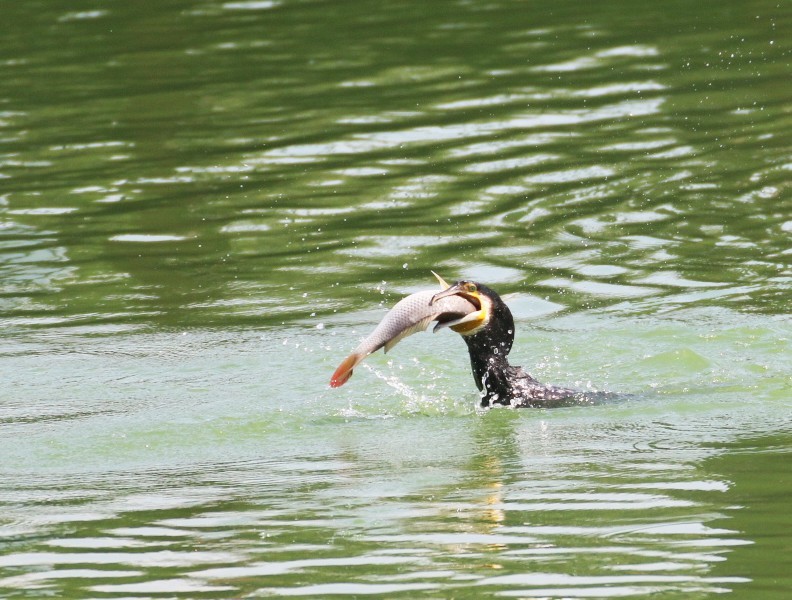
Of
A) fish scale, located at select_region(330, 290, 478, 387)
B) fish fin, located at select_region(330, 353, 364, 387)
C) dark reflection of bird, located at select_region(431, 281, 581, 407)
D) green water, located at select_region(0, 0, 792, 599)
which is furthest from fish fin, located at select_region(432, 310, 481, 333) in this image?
fish fin, located at select_region(330, 353, 364, 387)

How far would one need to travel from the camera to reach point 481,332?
840 centimetres

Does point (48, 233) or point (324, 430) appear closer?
point (324, 430)

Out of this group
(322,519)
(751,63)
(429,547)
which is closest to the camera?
(429,547)

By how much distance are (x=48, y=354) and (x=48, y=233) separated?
3.22 metres

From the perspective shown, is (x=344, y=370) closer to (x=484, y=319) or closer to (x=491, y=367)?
(x=484, y=319)

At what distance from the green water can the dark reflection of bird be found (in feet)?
0.78

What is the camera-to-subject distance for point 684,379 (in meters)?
9.30

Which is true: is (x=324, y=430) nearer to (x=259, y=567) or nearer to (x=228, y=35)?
A: (x=259, y=567)

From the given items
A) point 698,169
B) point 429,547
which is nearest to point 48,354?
point 429,547

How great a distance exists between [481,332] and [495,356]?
19 cm

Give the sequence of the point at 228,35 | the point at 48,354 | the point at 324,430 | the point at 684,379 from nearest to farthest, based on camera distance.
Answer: the point at 324,430 → the point at 684,379 → the point at 48,354 → the point at 228,35

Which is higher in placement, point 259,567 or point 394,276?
point 259,567

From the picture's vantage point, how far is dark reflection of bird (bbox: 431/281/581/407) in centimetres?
825

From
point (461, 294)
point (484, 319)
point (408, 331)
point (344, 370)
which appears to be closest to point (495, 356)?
point (484, 319)
